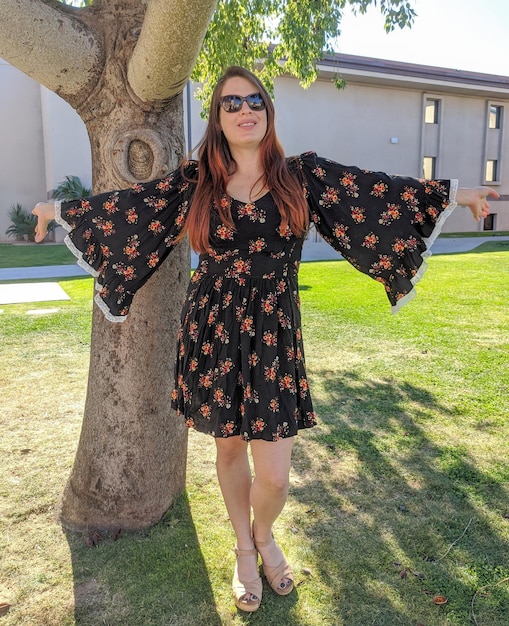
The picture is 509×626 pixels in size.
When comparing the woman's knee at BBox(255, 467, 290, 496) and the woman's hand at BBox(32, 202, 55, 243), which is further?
the woman's hand at BBox(32, 202, 55, 243)

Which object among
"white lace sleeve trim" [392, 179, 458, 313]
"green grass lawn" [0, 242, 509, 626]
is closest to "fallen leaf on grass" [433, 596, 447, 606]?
"green grass lawn" [0, 242, 509, 626]

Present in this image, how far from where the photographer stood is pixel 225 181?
225 centimetres

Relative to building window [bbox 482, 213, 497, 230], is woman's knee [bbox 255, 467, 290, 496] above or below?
below

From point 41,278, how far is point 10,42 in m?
9.02

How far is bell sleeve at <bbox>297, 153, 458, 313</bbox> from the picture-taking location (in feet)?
7.47

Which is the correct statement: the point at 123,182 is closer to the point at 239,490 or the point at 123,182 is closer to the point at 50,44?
the point at 50,44

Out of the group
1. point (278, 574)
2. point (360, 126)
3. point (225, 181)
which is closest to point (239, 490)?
point (278, 574)

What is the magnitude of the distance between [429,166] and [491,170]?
3682 mm

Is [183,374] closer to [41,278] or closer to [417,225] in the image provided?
[417,225]

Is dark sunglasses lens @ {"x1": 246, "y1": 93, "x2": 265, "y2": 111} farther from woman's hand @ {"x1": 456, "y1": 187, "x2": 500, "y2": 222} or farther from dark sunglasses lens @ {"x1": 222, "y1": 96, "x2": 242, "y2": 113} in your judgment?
woman's hand @ {"x1": 456, "y1": 187, "x2": 500, "y2": 222}

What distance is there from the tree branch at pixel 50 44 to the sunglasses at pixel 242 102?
0.75 m

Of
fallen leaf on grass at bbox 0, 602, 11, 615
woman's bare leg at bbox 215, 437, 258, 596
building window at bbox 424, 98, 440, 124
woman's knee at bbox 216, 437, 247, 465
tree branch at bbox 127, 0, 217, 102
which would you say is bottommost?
fallen leaf on grass at bbox 0, 602, 11, 615

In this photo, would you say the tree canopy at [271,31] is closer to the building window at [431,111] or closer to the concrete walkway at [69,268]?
the concrete walkway at [69,268]

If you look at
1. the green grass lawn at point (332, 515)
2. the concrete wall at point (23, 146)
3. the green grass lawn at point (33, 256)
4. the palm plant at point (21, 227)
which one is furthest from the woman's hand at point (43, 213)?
the palm plant at point (21, 227)
